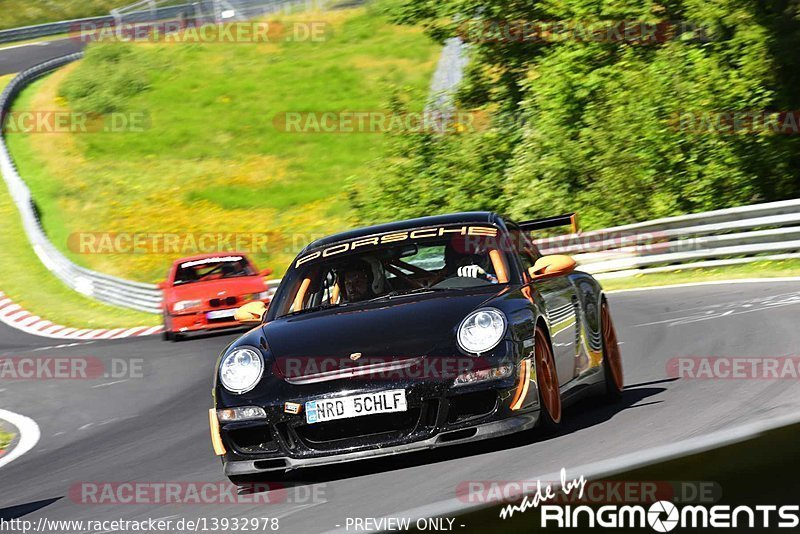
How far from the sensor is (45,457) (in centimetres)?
1022

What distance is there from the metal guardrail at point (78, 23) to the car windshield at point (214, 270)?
135 feet

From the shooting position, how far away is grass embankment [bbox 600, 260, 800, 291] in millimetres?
Answer: 17500

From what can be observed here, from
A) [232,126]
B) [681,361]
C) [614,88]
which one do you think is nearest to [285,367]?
[681,361]

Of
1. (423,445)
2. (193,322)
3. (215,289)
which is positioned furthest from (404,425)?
(215,289)

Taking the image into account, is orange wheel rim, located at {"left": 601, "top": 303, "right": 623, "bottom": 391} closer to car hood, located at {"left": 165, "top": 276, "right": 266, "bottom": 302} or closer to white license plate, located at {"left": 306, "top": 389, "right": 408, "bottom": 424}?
white license plate, located at {"left": 306, "top": 389, "right": 408, "bottom": 424}

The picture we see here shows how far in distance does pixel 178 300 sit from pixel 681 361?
1136cm

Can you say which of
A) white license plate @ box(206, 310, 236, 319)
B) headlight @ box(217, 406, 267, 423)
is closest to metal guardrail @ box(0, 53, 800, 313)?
white license plate @ box(206, 310, 236, 319)

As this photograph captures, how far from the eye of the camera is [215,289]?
2017 cm

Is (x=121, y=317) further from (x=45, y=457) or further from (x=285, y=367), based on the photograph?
(x=285, y=367)

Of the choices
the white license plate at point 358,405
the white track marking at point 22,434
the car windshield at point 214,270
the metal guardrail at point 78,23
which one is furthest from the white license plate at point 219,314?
the metal guardrail at point 78,23

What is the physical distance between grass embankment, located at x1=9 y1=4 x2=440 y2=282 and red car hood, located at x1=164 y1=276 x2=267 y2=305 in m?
10.5

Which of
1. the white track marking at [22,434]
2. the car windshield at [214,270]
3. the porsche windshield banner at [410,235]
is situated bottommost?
the car windshield at [214,270]

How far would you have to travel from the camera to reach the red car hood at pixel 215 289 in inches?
787

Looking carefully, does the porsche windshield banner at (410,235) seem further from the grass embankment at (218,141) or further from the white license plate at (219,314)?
the grass embankment at (218,141)
